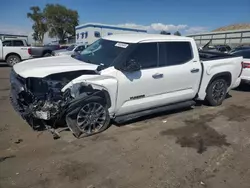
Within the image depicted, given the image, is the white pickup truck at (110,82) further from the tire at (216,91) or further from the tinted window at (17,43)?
the tinted window at (17,43)

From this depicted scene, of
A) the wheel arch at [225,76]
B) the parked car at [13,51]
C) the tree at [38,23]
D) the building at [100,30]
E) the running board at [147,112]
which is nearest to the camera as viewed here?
the running board at [147,112]

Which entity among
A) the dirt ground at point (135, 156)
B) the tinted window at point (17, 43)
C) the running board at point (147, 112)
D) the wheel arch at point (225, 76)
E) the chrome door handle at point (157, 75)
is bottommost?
the dirt ground at point (135, 156)

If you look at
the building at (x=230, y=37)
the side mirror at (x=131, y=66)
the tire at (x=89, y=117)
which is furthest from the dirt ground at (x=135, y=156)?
the building at (x=230, y=37)

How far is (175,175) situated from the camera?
3.72 metres

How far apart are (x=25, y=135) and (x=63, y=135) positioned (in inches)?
26.8

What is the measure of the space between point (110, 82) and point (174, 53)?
5.85 feet

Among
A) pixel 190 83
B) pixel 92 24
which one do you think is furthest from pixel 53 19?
pixel 190 83

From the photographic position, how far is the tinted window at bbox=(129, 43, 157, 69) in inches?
211

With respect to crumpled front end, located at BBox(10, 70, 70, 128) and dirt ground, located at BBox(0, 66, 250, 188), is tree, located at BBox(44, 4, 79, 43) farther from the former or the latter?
crumpled front end, located at BBox(10, 70, 70, 128)

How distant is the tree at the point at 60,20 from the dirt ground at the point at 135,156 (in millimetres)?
65096

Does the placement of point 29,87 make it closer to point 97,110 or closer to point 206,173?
point 97,110

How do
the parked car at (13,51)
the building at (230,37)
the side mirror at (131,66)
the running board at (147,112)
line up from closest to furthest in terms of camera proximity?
the side mirror at (131,66) < the running board at (147,112) < the parked car at (13,51) < the building at (230,37)

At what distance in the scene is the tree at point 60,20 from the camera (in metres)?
66.3

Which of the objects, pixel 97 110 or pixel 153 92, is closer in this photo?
pixel 97 110
